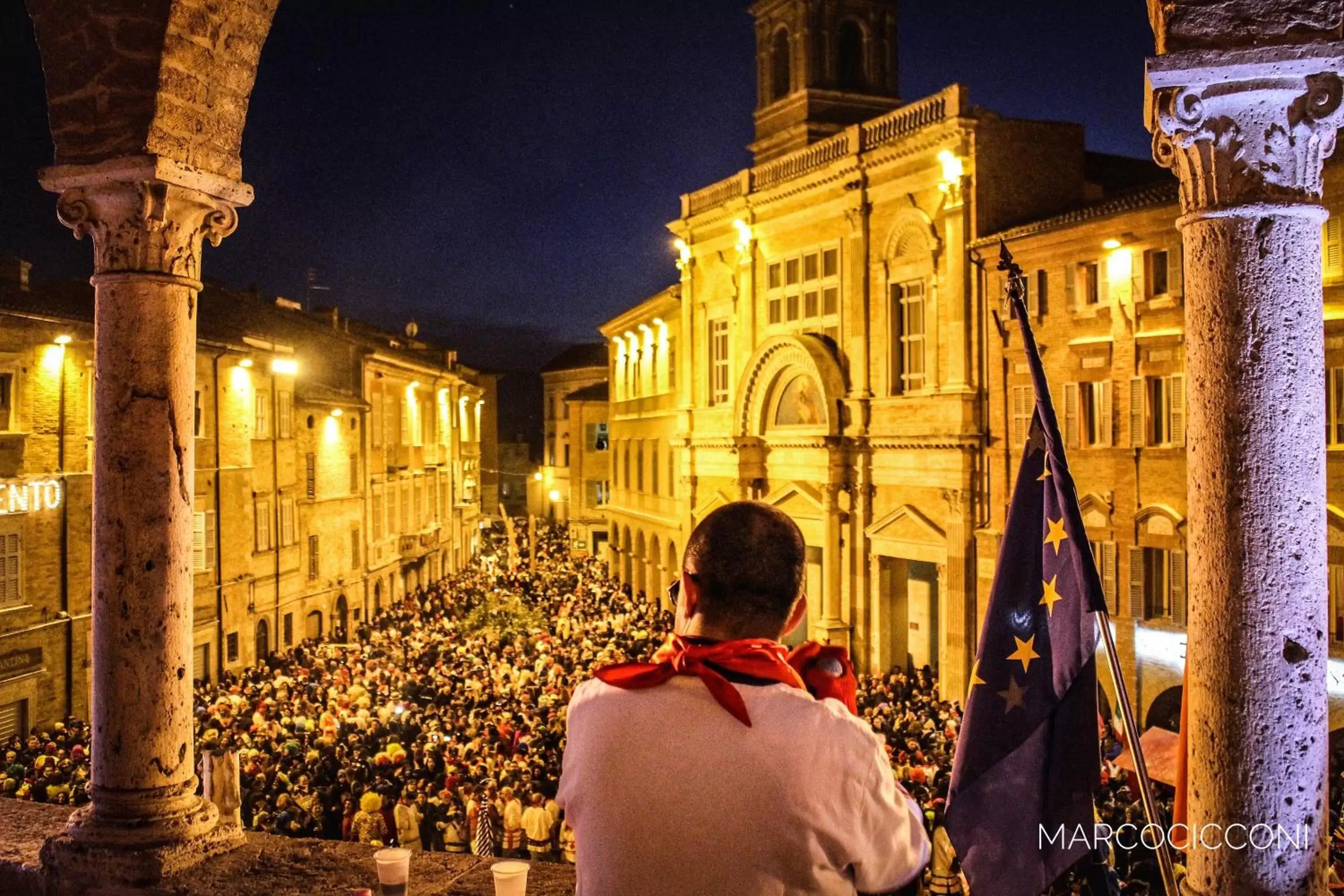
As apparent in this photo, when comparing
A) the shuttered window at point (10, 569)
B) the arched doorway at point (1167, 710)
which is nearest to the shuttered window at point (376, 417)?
the shuttered window at point (10, 569)

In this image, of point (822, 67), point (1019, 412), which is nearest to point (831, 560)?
point (1019, 412)

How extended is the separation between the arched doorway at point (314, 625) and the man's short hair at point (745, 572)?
105 ft

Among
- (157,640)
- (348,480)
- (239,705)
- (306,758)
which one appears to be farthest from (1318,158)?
(348,480)

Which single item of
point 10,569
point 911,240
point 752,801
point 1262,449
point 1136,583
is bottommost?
point 1136,583

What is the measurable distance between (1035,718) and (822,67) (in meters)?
28.1

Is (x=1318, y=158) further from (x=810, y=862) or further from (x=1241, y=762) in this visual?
(x=810, y=862)

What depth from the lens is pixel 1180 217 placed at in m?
4.77

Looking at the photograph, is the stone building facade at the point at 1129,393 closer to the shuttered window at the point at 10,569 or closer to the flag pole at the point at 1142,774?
the flag pole at the point at 1142,774

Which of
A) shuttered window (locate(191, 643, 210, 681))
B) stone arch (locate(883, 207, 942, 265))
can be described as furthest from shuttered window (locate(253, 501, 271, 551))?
stone arch (locate(883, 207, 942, 265))

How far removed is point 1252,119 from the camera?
178 inches

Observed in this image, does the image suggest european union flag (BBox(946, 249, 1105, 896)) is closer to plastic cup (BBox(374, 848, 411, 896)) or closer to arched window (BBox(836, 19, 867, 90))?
plastic cup (BBox(374, 848, 411, 896))

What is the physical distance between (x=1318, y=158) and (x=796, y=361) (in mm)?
22577

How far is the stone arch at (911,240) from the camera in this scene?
77.0ft

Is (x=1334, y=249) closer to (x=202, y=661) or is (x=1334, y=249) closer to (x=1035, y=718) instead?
(x=1035, y=718)
